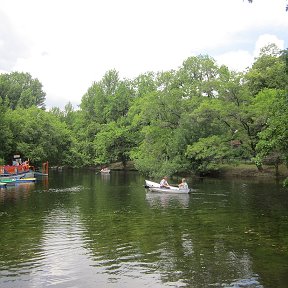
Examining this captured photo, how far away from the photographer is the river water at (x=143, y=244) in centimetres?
1178

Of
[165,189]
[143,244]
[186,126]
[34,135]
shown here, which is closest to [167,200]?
[165,189]

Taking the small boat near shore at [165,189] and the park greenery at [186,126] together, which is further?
the park greenery at [186,126]

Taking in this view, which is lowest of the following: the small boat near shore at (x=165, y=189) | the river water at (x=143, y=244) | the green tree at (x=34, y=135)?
the river water at (x=143, y=244)

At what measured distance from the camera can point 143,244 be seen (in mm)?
16094

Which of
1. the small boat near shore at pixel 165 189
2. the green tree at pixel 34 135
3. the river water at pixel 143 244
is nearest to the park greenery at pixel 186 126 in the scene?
the green tree at pixel 34 135

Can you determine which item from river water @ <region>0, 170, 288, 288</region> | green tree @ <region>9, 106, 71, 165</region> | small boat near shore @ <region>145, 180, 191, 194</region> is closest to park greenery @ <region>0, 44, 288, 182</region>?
green tree @ <region>9, 106, 71, 165</region>

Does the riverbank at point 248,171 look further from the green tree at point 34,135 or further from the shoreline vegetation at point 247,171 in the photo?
the green tree at point 34,135

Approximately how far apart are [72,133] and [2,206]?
66.3 meters

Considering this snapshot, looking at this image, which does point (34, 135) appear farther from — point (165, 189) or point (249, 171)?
point (165, 189)

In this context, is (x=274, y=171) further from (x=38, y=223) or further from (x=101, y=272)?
(x=101, y=272)

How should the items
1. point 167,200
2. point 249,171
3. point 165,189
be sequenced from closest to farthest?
point 167,200 < point 165,189 < point 249,171

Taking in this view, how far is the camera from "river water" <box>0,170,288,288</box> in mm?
11781

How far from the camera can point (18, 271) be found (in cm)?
1230

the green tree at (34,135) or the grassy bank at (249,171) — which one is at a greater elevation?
the green tree at (34,135)
